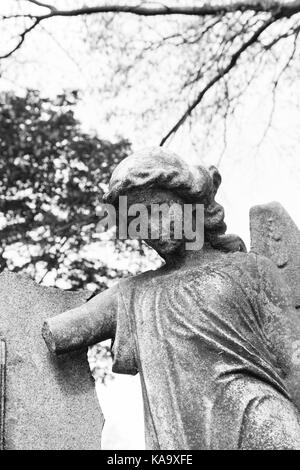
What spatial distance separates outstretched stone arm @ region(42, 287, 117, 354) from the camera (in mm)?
3320

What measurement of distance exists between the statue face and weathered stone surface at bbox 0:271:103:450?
588mm

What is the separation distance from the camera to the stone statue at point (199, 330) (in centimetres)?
293

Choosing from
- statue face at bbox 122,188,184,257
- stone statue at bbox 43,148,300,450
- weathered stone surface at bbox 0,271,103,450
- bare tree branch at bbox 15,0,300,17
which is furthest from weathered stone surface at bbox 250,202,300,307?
bare tree branch at bbox 15,0,300,17

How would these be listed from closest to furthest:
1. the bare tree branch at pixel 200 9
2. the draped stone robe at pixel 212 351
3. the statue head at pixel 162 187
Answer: the draped stone robe at pixel 212 351
the statue head at pixel 162 187
the bare tree branch at pixel 200 9

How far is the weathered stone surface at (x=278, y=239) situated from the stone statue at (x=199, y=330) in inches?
5.7

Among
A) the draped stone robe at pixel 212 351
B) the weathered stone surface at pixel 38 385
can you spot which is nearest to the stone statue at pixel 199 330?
the draped stone robe at pixel 212 351

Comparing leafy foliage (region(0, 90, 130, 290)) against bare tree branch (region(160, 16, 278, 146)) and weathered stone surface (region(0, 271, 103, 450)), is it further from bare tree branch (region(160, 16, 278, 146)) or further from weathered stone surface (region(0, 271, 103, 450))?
weathered stone surface (region(0, 271, 103, 450))

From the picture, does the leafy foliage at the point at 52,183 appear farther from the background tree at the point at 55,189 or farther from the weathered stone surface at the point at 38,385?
the weathered stone surface at the point at 38,385

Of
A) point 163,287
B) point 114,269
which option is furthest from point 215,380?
point 114,269

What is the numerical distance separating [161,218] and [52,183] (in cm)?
706
